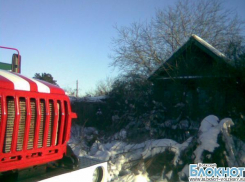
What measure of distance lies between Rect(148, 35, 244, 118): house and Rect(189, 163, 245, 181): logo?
2236 millimetres

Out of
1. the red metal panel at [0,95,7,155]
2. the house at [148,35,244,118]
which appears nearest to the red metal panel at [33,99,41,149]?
the red metal panel at [0,95,7,155]

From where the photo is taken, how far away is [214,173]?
5.52 metres

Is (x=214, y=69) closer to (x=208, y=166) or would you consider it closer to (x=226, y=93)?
(x=226, y=93)

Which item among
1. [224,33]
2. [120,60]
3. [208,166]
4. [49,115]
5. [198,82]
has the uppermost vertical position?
[224,33]

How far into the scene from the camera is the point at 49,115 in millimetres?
3180

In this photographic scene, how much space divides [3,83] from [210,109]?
725 centimetres

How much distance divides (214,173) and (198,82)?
4.19m

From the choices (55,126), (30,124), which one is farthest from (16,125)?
(55,126)

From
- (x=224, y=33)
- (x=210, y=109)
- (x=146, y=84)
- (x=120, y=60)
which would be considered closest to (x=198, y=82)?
(x=210, y=109)

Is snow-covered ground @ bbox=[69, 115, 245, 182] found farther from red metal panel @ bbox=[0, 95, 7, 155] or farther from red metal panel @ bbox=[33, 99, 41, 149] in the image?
red metal panel @ bbox=[0, 95, 7, 155]

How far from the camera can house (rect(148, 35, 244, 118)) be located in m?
7.54

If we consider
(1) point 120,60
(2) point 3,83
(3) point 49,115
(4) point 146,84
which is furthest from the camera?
(1) point 120,60

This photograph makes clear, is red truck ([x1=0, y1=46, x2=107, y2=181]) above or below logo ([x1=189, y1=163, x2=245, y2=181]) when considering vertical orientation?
above

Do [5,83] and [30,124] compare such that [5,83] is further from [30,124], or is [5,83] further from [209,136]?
[209,136]
